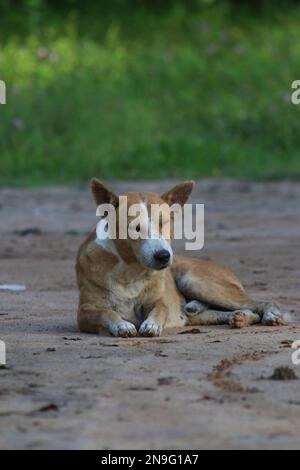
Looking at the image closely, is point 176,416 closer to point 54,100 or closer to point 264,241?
point 264,241

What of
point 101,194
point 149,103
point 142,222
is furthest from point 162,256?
point 149,103

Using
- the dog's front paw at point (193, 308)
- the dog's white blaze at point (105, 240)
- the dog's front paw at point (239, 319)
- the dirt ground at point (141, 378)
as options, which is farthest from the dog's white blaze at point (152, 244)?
the dog's front paw at point (193, 308)

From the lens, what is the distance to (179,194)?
277 inches

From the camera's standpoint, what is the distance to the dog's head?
655 centimetres

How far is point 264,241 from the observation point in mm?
10789

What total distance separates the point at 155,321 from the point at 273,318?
2.49 ft

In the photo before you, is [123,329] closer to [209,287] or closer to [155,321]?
[155,321]

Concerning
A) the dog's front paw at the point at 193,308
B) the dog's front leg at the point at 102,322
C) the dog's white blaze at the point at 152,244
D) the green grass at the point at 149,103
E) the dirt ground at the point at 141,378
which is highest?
the green grass at the point at 149,103

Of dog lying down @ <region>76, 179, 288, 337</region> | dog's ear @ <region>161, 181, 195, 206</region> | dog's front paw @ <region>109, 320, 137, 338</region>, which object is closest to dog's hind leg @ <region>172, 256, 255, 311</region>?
dog lying down @ <region>76, 179, 288, 337</region>

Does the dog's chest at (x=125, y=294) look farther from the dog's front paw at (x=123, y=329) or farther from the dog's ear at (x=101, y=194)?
the dog's ear at (x=101, y=194)

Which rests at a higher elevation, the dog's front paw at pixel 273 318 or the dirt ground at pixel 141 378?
the dog's front paw at pixel 273 318

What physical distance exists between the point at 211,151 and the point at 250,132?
3.63ft

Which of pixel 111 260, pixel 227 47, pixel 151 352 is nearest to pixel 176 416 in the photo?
pixel 151 352

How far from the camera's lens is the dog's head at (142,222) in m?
6.55
